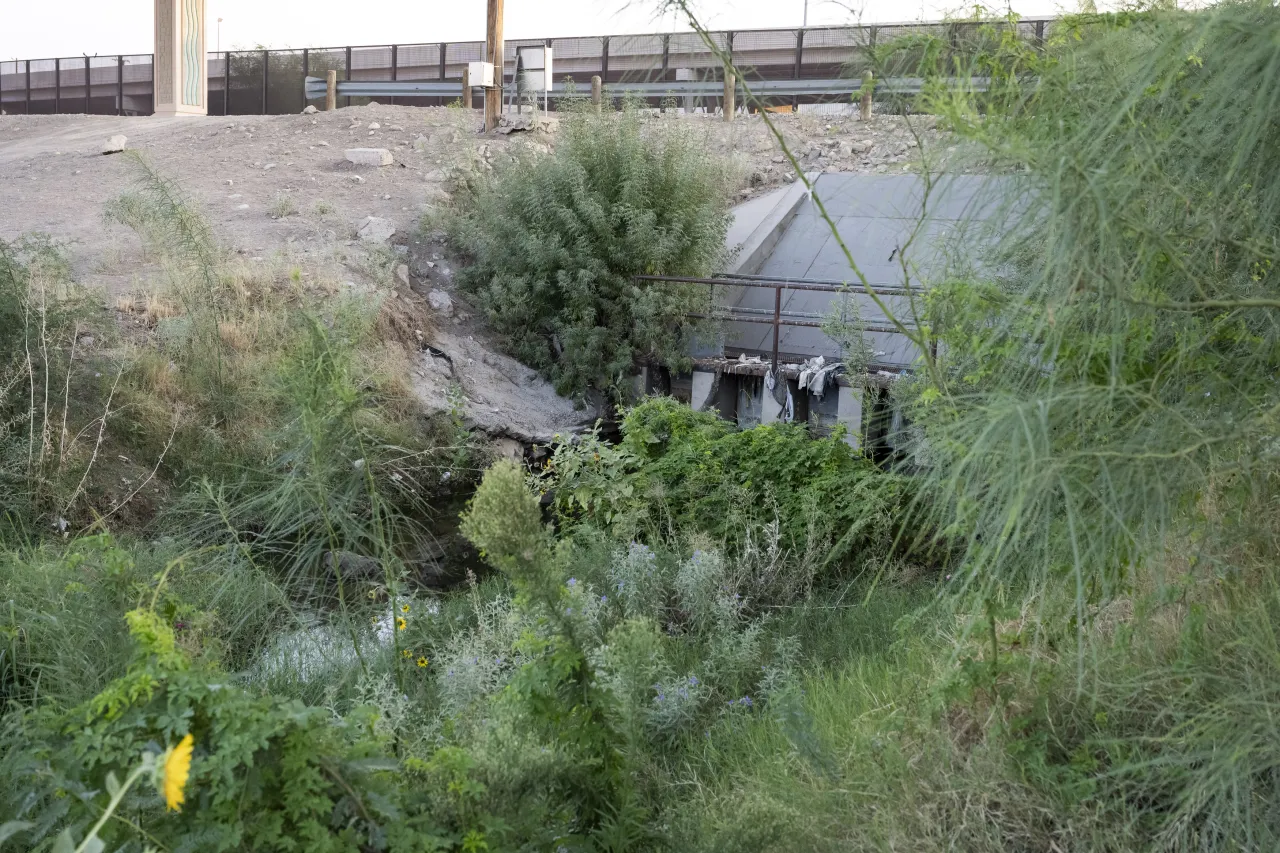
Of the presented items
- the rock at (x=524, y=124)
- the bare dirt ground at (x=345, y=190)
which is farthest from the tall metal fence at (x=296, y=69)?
the bare dirt ground at (x=345, y=190)

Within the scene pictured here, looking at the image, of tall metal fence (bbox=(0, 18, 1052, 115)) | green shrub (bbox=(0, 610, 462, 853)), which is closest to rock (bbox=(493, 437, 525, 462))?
green shrub (bbox=(0, 610, 462, 853))

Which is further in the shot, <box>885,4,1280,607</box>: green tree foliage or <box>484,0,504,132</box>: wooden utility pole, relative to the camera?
<box>484,0,504,132</box>: wooden utility pole

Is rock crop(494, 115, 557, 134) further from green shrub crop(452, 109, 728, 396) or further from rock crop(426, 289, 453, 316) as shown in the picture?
rock crop(426, 289, 453, 316)

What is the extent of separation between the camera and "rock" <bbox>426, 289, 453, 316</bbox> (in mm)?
11031

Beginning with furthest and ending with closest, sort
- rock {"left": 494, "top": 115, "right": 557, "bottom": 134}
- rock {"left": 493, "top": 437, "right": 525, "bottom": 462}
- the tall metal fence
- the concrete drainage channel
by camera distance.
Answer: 1. the tall metal fence
2. rock {"left": 494, "top": 115, "right": 557, "bottom": 134}
3. rock {"left": 493, "top": 437, "right": 525, "bottom": 462}
4. the concrete drainage channel

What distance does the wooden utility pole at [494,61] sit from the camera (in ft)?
47.6

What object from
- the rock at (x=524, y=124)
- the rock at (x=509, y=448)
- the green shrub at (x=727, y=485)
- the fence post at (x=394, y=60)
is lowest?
the rock at (x=509, y=448)

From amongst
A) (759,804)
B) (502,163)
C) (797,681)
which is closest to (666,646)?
(797,681)

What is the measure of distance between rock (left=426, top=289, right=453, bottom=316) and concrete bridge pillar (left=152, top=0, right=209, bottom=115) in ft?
32.8

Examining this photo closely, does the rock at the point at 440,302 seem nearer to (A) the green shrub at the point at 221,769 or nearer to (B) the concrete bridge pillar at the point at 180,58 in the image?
(A) the green shrub at the point at 221,769

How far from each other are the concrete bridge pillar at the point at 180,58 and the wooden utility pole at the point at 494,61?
6.53 meters

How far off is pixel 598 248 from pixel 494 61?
5.39 metres

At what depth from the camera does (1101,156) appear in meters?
2.06

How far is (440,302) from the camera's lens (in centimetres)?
1110
